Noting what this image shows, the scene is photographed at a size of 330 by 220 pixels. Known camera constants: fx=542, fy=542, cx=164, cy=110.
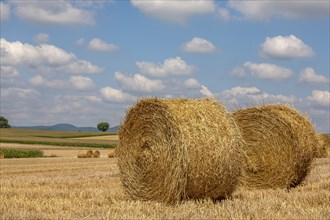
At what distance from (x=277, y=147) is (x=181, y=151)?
419 centimetres

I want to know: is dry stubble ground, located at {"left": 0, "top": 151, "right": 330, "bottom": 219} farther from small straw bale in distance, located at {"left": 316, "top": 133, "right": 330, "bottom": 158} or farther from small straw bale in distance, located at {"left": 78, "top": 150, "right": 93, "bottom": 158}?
small straw bale in distance, located at {"left": 78, "top": 150, "right": 93, "bottom": 158}

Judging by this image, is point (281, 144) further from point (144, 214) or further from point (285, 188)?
point (144, 214)

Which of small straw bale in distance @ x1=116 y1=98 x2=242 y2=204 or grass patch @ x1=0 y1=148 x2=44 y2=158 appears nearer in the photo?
small straw bale in distance @ x1=116 y1=98 x2=242 y2=204

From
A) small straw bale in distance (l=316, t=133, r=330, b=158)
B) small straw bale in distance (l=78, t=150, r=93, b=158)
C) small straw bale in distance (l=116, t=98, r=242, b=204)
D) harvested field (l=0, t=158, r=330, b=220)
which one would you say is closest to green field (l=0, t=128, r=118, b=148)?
small straw bale in distance (l=78, t=150, r=93, b=158)

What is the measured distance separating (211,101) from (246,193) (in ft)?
7.10

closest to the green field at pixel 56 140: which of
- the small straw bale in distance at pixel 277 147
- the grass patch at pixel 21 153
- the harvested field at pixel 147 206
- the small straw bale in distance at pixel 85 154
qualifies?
the grass patch at pixel 21 153

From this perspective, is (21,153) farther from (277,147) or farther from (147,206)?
(147,206)

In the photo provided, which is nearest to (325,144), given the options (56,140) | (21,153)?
(21,153)

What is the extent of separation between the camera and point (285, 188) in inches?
474

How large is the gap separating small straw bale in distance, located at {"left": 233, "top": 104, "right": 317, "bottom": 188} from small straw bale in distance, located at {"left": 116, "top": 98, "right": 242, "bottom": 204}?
284 cm

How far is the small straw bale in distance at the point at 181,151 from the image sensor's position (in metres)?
9.31

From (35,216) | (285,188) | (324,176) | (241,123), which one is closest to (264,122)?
(241,123)

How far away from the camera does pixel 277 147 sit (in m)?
12.7

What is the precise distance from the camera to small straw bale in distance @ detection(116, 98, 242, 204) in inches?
367
